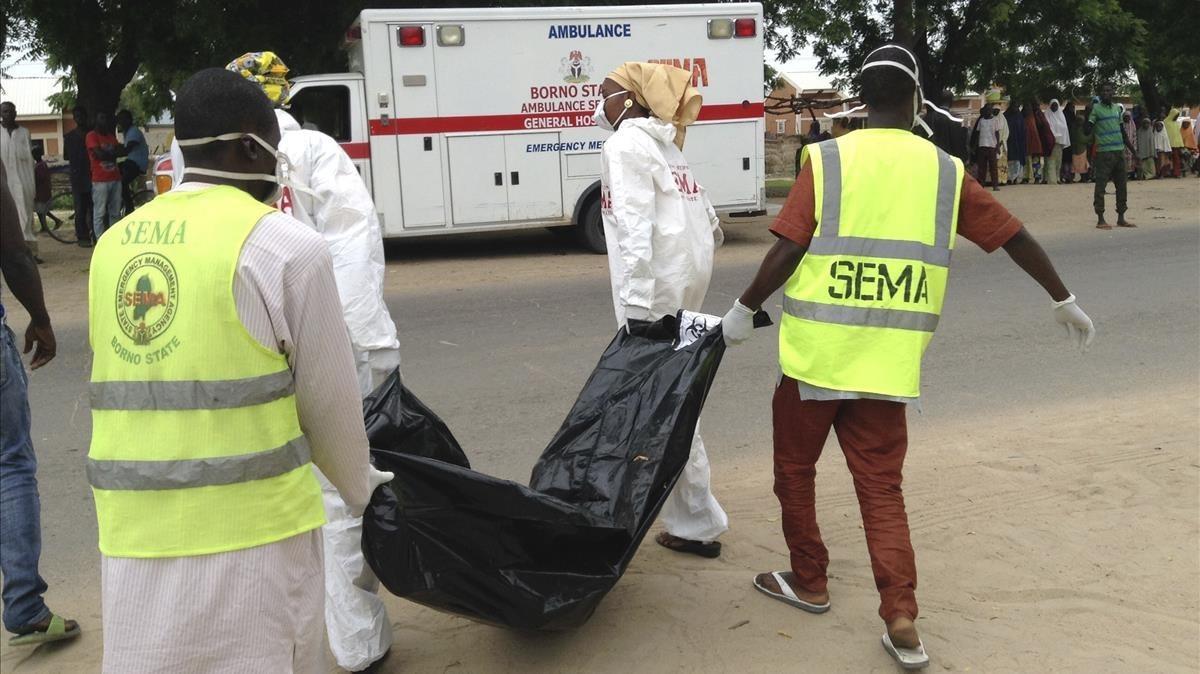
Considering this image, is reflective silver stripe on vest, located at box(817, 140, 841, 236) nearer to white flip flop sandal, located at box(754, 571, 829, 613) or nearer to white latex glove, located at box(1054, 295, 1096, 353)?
white latex glove, located at box(1054, 295, 1096, 353)

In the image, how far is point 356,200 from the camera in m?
3.49

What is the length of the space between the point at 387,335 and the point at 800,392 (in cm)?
135

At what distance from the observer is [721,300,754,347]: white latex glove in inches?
142

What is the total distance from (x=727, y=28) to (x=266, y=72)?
10.5m

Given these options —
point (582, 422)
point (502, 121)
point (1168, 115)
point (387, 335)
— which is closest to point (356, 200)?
point (387, 335)

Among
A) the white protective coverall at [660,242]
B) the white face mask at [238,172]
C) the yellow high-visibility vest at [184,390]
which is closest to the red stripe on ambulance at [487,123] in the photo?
the white protective coverall at [660,242]

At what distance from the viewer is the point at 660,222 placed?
13.8 feet

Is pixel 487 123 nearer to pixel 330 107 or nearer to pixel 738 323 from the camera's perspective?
pixel 330 107

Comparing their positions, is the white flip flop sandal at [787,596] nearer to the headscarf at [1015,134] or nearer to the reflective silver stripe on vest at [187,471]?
the reflective silver stripe on vest at [187,471]

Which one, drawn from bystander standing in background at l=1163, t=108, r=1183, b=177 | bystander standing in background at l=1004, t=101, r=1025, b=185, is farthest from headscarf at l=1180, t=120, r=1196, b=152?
bystander standing in background at l=1004, t=101, r=1025, b=185

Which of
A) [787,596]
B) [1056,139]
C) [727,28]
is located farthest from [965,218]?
[1056,139]

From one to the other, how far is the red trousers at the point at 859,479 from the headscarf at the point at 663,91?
1.23 meters

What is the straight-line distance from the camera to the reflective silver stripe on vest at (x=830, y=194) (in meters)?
3.42

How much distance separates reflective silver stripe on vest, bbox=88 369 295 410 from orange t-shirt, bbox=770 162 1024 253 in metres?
1.79
